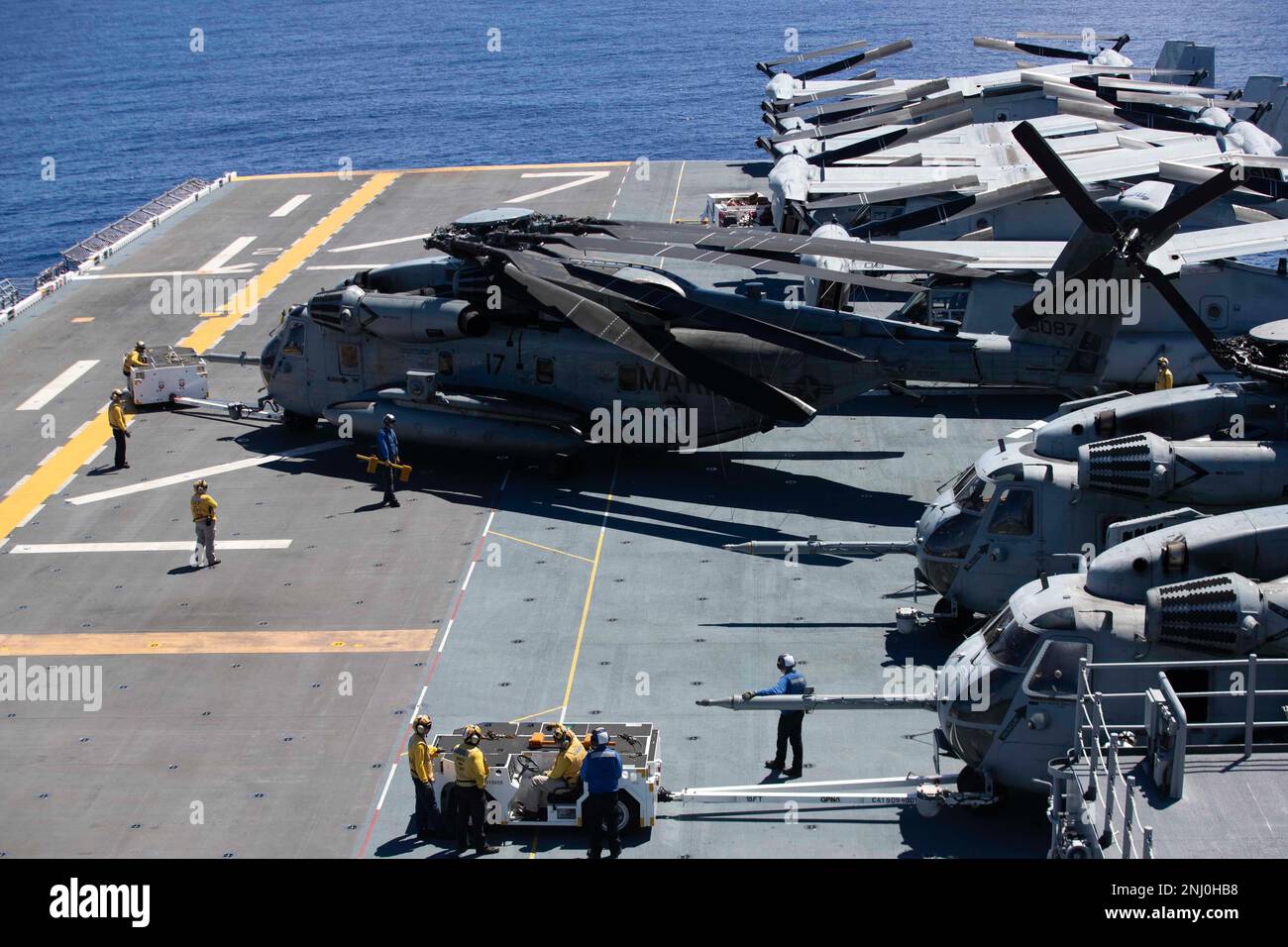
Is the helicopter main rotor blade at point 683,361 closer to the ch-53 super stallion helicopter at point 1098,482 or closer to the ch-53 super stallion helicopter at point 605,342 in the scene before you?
the ch-53 super stallion helicopter at point 605,342

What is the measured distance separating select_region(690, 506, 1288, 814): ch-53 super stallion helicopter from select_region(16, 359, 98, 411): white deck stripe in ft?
81.2

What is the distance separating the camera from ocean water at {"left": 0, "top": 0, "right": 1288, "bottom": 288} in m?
84.2

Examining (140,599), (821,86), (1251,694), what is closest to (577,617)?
(140,599)

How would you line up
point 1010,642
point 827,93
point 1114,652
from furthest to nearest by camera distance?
point 827,93
point 1010,642
point 1114,652

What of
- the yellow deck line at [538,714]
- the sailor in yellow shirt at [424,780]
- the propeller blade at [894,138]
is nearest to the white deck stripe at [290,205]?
the propeller blade at [894,138]

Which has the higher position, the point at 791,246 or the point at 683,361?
Result: the point at 791,246

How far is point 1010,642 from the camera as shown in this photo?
1695 centimetres

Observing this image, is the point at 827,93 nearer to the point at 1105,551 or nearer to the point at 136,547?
the point at 136,547

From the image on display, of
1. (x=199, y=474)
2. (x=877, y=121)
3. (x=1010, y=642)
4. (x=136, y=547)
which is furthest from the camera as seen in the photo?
(x=877, y=121)

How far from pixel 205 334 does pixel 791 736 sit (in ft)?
89.4

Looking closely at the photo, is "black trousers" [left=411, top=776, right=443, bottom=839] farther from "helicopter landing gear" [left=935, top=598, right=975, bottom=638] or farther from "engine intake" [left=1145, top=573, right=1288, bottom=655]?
"engine intake" [left=1145, top=573, right=1288, bottom=655]

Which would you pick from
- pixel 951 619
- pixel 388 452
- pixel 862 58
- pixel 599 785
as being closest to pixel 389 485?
pixel 388 452

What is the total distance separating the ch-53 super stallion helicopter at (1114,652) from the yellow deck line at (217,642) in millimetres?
7909

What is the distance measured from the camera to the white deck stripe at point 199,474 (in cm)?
3009
